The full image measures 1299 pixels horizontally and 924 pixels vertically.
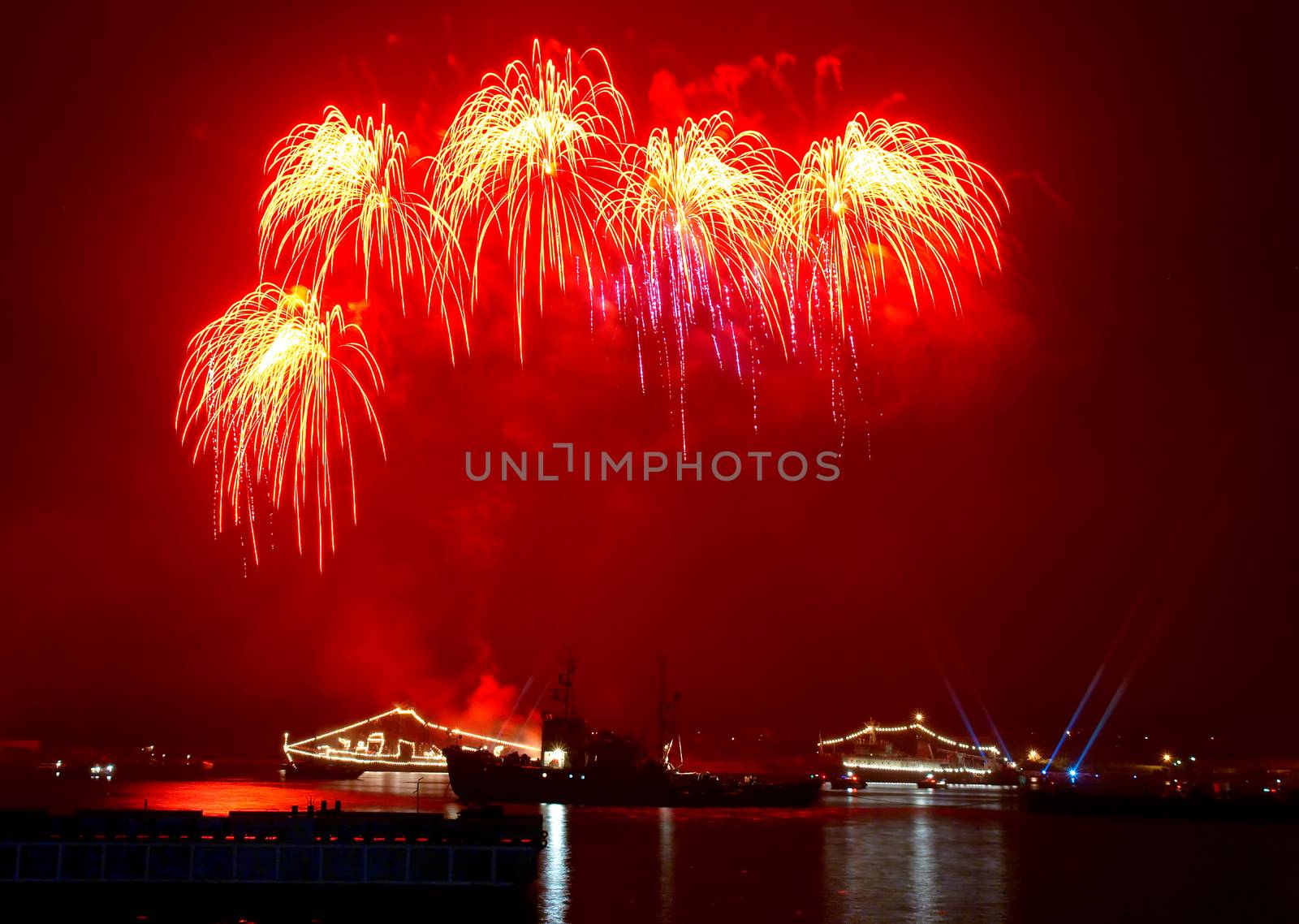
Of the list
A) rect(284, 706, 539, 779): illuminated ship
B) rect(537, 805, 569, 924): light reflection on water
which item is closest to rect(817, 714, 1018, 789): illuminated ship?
rect(284, 706, 539, 779): illuminated ship

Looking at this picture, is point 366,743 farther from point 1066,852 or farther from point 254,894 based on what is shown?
Result: point 254,894

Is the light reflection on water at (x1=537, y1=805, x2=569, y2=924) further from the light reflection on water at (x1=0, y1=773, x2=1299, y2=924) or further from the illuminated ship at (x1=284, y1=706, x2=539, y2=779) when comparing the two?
the illuminated ship at (x1=284, y1=706, x2=539, y2=779)

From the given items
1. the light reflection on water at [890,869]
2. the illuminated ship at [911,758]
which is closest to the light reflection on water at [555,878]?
the light reflection on water at [890,869]

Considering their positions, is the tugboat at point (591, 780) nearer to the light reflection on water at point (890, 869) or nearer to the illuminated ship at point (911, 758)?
the light reflection on water at point (890, 869)

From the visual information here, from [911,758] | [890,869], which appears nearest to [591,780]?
[890,869]

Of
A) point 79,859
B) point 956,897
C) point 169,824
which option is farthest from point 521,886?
point 956,897

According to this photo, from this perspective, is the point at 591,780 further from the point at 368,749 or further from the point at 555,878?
the point at 368,749
